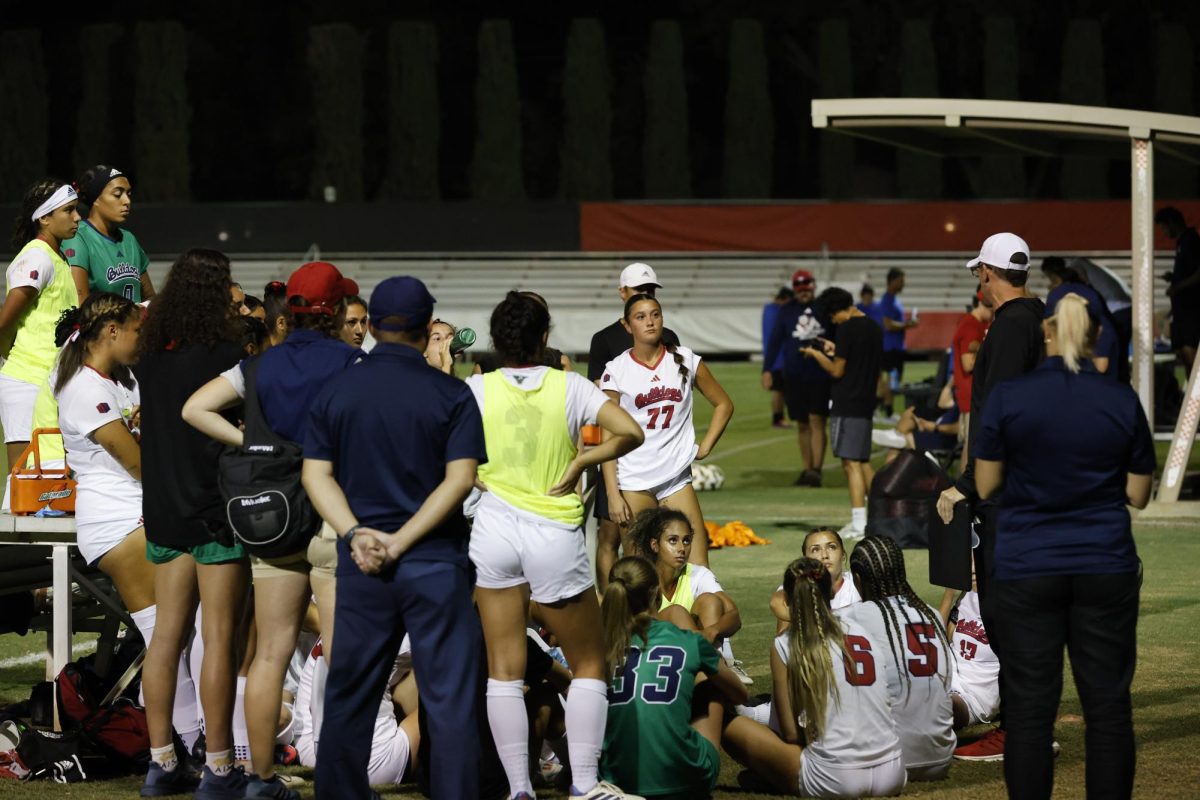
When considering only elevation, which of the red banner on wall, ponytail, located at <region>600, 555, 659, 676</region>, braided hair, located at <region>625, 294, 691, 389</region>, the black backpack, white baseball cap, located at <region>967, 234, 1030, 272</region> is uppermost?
the red banner on wall

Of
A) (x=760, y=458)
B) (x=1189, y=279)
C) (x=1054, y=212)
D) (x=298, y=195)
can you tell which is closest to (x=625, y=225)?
(x=1054, y=212)

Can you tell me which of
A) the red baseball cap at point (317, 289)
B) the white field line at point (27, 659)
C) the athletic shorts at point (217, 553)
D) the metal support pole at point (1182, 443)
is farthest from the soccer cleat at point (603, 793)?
the metal support pole at point (1182, 443)

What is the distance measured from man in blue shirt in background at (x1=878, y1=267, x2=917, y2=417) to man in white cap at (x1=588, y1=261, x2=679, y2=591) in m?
14.7

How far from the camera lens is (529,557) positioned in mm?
6184

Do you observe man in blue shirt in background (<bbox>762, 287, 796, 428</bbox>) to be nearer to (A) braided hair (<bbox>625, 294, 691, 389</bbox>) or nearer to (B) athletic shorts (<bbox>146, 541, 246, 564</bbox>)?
(A) braided hair (<bbox>625, 294, 691, 389</bbox>)

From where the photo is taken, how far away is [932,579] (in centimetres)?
777

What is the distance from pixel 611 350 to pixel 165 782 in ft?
13.9

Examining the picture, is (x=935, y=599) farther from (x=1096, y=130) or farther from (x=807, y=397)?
(x=807, y=397)

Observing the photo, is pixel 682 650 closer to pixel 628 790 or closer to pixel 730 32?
pixel 628 790

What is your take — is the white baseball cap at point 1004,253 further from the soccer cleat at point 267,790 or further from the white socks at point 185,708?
the white socks at point 185,708

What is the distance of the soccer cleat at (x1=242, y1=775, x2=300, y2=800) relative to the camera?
640 centimetres

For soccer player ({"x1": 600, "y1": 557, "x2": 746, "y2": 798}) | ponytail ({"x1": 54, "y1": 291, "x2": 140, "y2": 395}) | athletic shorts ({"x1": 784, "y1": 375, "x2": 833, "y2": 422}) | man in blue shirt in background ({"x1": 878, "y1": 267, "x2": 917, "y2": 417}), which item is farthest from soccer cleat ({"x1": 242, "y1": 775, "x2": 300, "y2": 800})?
man in blue shirt in background ({"x1": 878, "y1": 267, "x2": 917, "y2": 417})

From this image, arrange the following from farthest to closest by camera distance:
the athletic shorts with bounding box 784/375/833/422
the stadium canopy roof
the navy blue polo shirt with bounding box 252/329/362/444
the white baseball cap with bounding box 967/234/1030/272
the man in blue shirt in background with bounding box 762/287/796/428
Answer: the man in blue shirt in background with bounding box 762/287/796/428 → the athletic shorts with bounding box 784/375/833/422 → the stadium canopy roof → the white baseball cap with bounding box 967/234/1030/272 → the navy blue polo shirt with bounding box 252/329/362/444

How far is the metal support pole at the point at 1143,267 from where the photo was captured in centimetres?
1455
